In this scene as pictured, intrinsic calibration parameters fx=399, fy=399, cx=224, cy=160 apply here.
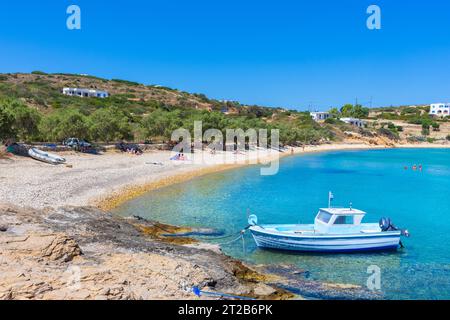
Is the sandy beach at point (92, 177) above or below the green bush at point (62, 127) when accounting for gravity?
below

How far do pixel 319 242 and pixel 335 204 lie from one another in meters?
14.6

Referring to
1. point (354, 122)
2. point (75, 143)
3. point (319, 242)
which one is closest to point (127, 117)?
point (75, 143)

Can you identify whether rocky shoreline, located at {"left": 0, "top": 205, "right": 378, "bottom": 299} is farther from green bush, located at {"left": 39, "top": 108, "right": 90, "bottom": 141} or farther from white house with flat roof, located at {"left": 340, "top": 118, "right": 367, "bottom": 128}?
white house with flat roof, located at {"left": 340, "top": 118, "right": 367, "bottom": 128}

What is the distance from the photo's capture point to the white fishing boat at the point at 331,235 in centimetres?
1880

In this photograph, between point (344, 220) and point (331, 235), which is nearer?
point (331, 235)

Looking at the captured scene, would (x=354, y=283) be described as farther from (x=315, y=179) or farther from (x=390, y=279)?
(x=315, y=179)

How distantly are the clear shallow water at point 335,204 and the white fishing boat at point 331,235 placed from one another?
1.38 ft

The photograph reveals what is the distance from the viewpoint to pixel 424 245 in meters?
21.4

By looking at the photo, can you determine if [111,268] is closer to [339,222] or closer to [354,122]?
[339,222]

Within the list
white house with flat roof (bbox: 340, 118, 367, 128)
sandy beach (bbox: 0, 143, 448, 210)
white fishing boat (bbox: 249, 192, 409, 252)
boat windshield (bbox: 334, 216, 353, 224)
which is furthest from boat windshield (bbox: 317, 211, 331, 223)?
white house with flat roof (bbox: 340, 118, 367, 128)

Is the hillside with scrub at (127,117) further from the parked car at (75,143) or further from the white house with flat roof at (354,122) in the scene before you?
the white house with flat roof at (354,122)

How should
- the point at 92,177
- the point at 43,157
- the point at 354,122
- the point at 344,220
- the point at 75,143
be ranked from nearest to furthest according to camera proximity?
the point at 344,220 → the point at 92,177 → the point at 43,157 → the point at 75,143 → the point at 354,122

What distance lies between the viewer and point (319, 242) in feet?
61.9

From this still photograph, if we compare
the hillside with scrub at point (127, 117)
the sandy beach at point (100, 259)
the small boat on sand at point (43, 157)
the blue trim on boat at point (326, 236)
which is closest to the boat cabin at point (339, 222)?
the blue trim on boat at point (326, 236)
